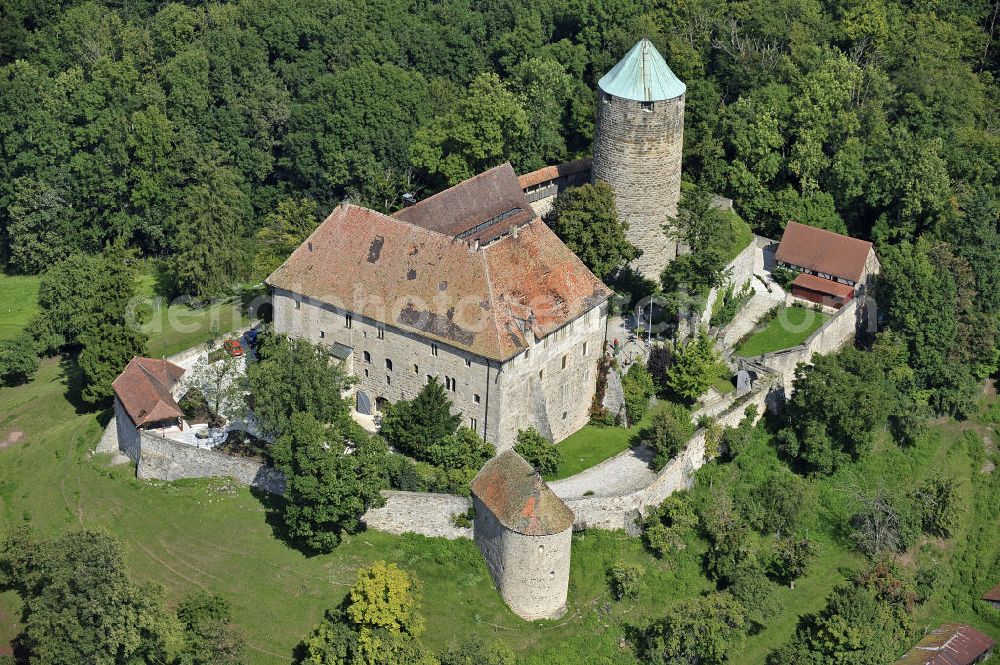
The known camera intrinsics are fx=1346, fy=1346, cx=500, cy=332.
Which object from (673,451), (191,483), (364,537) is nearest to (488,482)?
(364,537)

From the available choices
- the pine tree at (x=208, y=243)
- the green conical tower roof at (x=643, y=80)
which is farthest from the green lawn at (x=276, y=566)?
the green conical tower roof at (x=643, y=80)

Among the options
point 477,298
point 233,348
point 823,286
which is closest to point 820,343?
point 823,286

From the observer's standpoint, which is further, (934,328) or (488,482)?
(934,328)

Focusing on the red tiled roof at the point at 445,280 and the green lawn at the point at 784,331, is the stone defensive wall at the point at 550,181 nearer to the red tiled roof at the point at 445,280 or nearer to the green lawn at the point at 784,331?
the red tiled roof at the point at 445,280

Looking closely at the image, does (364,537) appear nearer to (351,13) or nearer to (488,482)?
(488,482)

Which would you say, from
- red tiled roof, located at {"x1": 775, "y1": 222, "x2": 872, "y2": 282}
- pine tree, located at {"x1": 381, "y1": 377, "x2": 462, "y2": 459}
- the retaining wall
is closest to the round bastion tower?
red tiled roof, located at {"x1": 775, "y1": 222, "x2": 872, "y2": 282}

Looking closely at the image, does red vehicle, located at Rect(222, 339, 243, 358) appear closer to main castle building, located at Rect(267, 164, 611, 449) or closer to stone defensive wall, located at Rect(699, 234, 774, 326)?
main castle building, located at Rect(267, 164, 611, 449)
